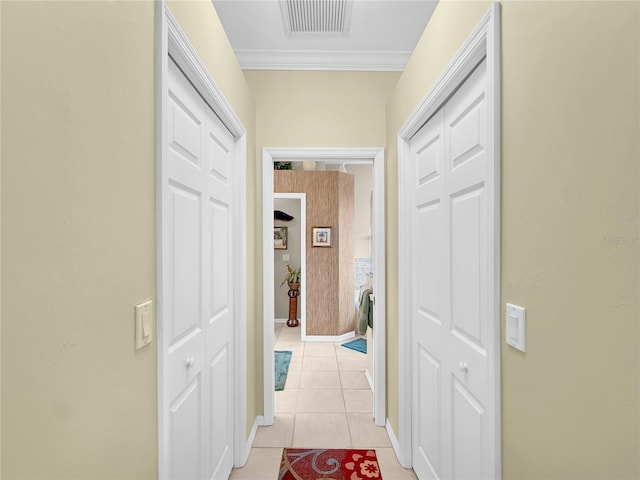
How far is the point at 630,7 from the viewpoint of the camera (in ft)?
2.13

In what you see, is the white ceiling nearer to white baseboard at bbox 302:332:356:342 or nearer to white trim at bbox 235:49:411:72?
white trim at bbox 235:49:411:72

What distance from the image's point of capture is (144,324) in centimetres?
101

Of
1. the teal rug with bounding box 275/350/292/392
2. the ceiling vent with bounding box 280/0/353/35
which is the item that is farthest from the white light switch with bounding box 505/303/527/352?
the teal rug with bounding box 275/350/292/392

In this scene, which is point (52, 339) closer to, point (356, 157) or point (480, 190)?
point (480, 190)

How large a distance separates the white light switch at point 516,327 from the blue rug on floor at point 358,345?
11.7 ft

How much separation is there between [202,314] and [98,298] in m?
0.78

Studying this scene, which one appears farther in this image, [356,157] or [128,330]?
[356,157]

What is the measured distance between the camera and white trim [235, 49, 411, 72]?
259cm

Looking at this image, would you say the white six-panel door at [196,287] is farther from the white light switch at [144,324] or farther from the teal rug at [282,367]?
the teal rug at [282,367]

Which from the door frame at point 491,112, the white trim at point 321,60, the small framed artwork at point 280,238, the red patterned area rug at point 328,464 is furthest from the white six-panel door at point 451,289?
the small framed artwork at point 280,238

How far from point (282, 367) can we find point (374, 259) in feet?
6.22

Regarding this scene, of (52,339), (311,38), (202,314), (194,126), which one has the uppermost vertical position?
(311,38)

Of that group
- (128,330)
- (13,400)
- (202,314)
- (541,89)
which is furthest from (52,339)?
(541,89)

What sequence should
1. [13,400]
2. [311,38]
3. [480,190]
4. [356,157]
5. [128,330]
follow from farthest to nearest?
1. [356,157]
2. [311,38]
3. [480,190]
4. [128,330]
5. [13,400]
